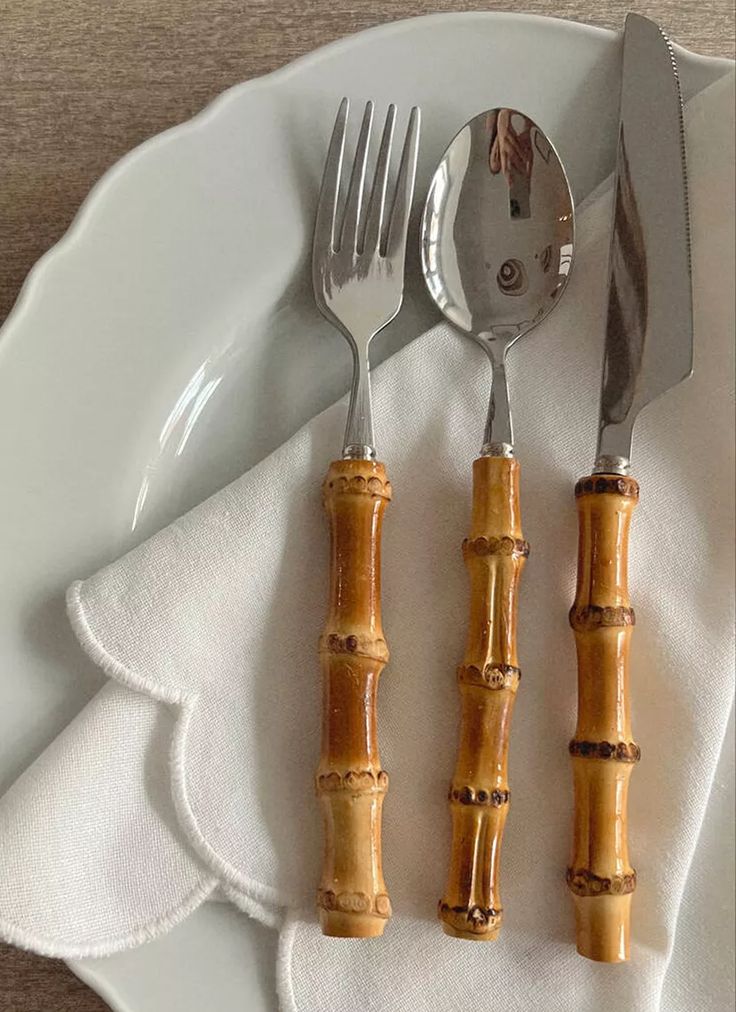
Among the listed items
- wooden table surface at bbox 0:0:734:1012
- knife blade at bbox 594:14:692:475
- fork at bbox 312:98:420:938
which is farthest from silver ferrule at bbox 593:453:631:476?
wooden table surface at bbox 0:0:734:1012

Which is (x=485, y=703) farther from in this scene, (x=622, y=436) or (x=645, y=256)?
(x=645, y=256)

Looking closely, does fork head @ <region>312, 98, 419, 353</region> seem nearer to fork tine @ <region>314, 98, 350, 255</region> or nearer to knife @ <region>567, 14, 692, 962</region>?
fork tine @ <region>314, 98, 350, 255</region>

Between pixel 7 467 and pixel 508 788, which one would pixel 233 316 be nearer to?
pixel 7 467

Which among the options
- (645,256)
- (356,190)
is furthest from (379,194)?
(645,256)

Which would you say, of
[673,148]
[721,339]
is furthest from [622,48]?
[721,339]

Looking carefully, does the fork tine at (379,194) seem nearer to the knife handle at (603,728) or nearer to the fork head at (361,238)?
the fork head at (361,238)

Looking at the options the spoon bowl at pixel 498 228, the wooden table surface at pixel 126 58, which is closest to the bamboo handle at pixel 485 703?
the spoon bowl at pixel 498 228
